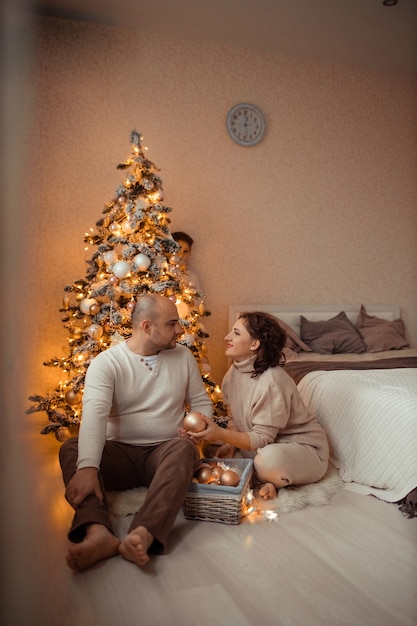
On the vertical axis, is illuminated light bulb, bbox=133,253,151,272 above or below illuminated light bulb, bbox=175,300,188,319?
above

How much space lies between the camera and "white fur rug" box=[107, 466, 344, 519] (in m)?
2.14

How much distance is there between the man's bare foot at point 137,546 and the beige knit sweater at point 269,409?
2.45 ft

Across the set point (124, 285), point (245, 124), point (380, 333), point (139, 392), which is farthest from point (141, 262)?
point (380, 333)

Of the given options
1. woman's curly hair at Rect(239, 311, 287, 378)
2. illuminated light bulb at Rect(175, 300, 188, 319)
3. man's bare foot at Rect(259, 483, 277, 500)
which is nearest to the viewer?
man's bare foot at Rect(259, 483, 277, 500)

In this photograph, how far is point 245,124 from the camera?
4352 mm

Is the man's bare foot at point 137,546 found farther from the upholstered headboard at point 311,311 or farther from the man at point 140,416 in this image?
the upholstered headboard at point 311,311

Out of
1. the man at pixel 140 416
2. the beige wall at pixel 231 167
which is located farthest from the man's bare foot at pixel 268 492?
the beige wall at pixel 231 167

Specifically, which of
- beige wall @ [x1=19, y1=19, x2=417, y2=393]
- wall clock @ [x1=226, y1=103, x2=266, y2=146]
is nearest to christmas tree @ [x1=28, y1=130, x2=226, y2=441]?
beige wall @ [x1=19, y1=19, x2=417, y2=393]

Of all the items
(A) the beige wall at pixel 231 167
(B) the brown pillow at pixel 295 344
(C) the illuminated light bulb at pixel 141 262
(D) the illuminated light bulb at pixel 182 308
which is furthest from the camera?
(B) the brown pillow at pixel 295 344

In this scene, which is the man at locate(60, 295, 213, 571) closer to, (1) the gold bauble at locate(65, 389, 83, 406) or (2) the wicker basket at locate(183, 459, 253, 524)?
(2) the wicker basket at locate(183, 459, 253, 524)

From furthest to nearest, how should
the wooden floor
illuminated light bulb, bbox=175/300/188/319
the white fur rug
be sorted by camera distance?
illuminated light bulb, bbox=175/300/188/319
the white fur rug
the wooden floor

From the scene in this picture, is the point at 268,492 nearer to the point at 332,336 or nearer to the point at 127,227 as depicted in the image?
the point at 127,227

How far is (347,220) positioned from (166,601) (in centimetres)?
394

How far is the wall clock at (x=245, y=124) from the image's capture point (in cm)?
430
